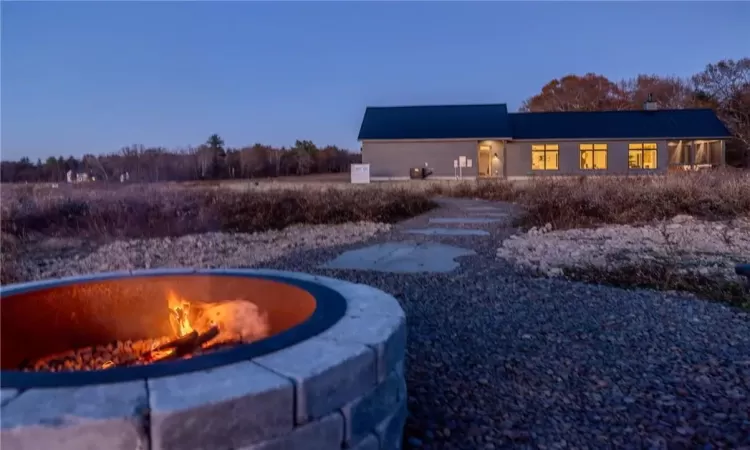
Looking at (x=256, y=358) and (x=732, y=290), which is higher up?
(x=256, y=358)

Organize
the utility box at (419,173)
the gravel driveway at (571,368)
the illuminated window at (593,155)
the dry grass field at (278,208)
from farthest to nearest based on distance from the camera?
the illuminated window at (593,155), the utility box at (419,173), the dry grass field at (278,208), the gravel driveway at (571,368)

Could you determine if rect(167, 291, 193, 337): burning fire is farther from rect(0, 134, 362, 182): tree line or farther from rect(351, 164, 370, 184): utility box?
rect(351, 164, 370, 184): utility box

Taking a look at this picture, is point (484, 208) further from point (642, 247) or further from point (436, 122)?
point (436, 122)

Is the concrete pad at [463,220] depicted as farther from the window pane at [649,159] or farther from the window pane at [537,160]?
the window pane at [649,159]

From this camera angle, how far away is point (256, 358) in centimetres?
187

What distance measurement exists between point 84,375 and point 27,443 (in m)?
0.30

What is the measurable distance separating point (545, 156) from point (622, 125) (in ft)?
12.6

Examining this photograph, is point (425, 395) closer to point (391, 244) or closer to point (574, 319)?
point (574, 319)

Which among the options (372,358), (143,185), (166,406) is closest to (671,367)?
(372,358)

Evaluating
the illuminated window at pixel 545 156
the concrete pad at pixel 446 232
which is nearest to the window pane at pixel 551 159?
the illuminated window at pixel 545 156

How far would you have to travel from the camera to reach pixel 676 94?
39.1 m

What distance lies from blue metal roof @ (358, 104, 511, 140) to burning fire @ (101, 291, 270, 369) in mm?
25276

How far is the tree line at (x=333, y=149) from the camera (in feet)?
36.5

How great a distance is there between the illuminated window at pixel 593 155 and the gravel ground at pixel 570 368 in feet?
80.9
